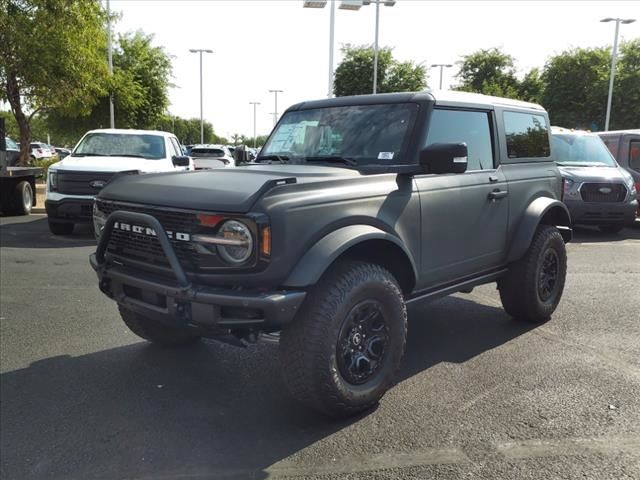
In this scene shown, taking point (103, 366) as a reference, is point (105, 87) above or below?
above

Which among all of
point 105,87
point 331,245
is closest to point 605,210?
point 331,245

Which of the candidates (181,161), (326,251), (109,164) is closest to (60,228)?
(109,164)

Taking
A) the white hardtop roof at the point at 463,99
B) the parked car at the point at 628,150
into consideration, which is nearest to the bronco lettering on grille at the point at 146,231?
the white hardtop roof at the point at 463,99

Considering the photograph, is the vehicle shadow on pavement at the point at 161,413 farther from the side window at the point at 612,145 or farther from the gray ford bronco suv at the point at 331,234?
the side window at the point at 612,145

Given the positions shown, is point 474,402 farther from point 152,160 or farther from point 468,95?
point 152,160

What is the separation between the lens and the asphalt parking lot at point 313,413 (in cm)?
300

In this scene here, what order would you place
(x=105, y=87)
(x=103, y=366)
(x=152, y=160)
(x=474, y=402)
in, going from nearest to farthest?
(x=474, y=402) → (x=103, y=366) → (x=152, y=160) → (x=105, y=87)

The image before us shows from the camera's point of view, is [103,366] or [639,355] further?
[639,355]

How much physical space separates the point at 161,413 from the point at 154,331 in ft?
3.35

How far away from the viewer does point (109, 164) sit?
408 inches

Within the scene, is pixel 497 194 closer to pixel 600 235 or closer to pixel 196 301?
pixel 196 301

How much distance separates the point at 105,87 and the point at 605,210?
50.5 feet

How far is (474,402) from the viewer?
3.71 metres

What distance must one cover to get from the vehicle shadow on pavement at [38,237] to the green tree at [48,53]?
5952 mm
